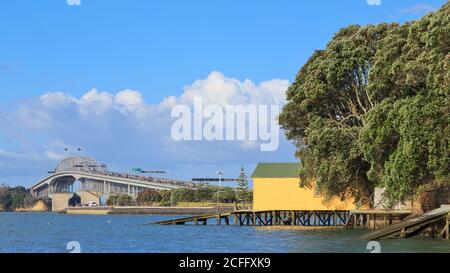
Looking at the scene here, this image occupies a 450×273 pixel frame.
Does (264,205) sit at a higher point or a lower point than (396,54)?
lower

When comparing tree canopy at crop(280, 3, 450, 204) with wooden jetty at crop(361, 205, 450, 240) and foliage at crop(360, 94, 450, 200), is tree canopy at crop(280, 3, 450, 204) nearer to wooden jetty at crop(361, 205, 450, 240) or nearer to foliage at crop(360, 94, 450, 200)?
foliage at crop(360, 94, 450, 200)

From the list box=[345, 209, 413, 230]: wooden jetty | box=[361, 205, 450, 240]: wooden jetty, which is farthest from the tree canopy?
box=[345, 209, 413, 230]: wooden jetty

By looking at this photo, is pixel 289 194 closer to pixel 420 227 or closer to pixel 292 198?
pixel 292 198

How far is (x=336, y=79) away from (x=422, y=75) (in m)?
15.1

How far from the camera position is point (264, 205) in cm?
7631

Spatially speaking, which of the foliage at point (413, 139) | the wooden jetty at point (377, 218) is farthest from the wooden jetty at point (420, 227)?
the wooden jetty at point (377, 218)

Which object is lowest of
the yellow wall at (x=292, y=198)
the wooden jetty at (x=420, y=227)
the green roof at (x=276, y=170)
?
the wooden jetty at (x=420, y=227)

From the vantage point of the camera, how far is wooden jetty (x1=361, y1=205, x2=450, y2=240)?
44.1 meters

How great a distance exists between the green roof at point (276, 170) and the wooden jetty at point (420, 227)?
91.4ft

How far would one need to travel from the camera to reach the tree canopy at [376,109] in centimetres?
4169

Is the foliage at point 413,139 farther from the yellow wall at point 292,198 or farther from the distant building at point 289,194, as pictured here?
the yellow wall at point 292,198
